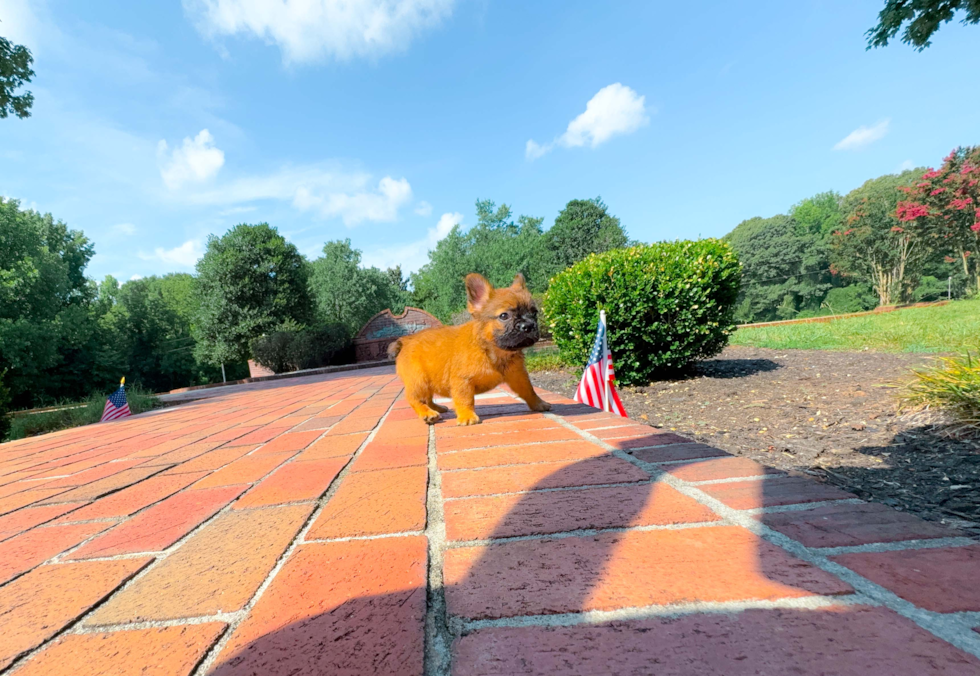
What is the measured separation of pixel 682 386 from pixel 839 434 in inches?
88.4

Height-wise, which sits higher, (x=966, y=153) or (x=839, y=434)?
(x=966, y=153)

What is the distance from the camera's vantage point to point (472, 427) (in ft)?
8.01

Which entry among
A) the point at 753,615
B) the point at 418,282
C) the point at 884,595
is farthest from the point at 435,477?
the point at 418,282

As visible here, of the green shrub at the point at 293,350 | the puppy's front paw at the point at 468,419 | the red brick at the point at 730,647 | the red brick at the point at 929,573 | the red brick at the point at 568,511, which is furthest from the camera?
the green shrub at the point at 293,350

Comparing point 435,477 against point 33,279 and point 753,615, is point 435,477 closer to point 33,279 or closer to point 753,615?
point 753,615

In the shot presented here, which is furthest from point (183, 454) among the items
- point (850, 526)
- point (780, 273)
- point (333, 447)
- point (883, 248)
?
point (780, 273)

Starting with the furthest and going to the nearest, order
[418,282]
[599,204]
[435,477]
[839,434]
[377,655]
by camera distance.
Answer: [418,282] → [599,204] → [839,434] → [435,477] → [377,655]

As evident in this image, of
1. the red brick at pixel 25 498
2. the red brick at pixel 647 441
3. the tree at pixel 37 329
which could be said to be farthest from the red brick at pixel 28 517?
the tree at pixel 37 329

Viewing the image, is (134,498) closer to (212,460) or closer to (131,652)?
(212,460)

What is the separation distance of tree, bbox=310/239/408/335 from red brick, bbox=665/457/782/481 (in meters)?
29.9

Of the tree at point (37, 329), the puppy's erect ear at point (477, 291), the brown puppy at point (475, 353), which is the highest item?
the tree at point (37, 329)

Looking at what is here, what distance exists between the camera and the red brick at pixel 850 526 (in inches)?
35.9

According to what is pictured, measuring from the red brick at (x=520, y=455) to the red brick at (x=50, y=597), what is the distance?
3.26ft

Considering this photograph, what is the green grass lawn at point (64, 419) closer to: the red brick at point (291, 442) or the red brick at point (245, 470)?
the red brick at point (291, 442)
